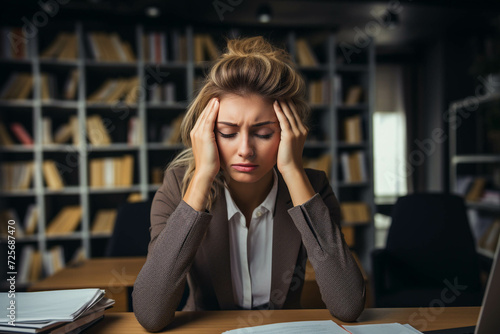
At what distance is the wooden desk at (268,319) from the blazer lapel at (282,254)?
8.5 inches

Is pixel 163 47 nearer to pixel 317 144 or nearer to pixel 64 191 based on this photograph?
pixel 64 191

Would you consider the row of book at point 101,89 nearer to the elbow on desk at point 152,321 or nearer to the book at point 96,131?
the book at point 96,131

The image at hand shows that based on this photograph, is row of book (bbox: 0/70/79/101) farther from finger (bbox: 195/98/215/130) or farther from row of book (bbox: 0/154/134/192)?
finger (bbox: 195/98/215/130)

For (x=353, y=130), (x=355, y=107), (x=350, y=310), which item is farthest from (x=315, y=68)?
(x=350, y=310)

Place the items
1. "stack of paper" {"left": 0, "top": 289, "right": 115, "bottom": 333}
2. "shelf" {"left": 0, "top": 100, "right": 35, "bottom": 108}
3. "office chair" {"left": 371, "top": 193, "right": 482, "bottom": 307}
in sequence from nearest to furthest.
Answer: "stack of paper" {"left": 0, "top": 289, "right": 115, "bottom": 333}, "office chair" {"left": 371, "top": 193, "right": 482, "bottom": 307}, "shelf" {"left": 0, "top": 100, "right": 35, "bottom": 108}

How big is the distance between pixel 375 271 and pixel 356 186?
Result: 7.40 feet

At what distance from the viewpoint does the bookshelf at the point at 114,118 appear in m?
3.25

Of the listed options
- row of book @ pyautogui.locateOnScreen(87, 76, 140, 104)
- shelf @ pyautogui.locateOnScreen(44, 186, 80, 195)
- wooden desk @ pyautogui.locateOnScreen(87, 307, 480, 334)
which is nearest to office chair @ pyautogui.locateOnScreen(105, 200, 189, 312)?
wooden desk @ pyautogui.locateOnScreen(87, 307, 480, 334)

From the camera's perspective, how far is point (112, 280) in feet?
4.73

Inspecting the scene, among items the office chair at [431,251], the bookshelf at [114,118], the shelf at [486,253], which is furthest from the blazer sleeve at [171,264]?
the shelf at [486,253]

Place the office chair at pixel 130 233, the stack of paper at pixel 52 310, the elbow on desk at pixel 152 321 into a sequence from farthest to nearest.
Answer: the office chair at pixel 130 233 < the elbow on desk at pixel 152 321 < the stack of paper at pixel 52 310

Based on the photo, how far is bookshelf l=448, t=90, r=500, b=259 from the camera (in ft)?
11.3

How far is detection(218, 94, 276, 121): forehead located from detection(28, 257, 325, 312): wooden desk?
56 centimetres

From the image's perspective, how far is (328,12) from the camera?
4.74 meters
